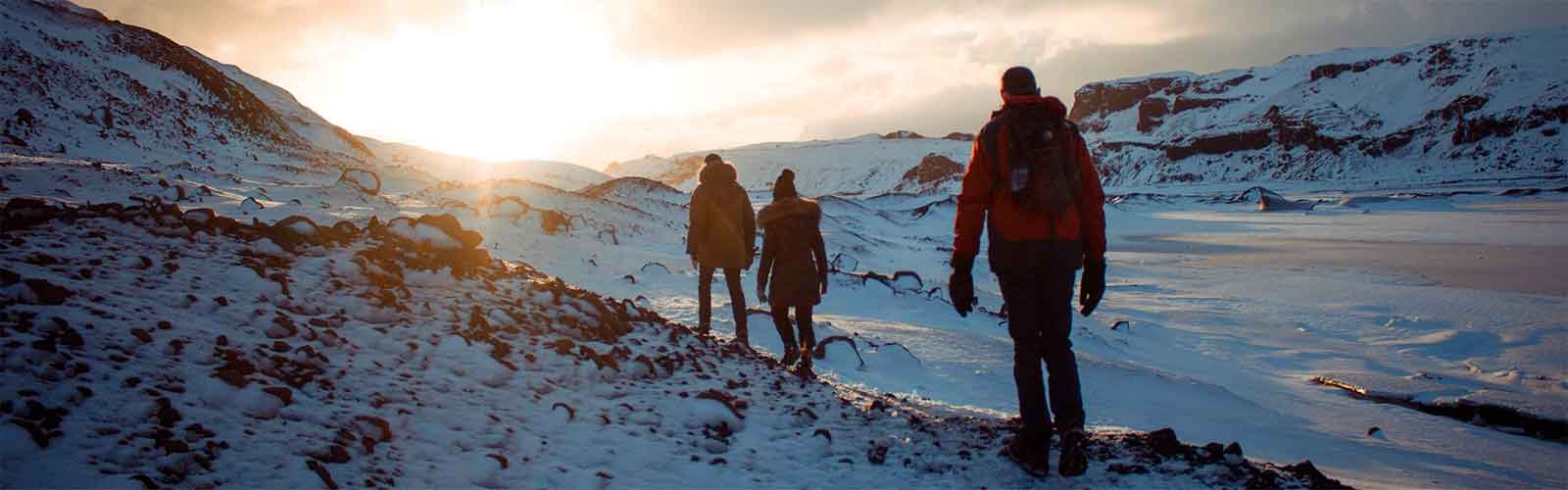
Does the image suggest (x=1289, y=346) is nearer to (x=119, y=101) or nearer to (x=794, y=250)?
(x=794, y=250)

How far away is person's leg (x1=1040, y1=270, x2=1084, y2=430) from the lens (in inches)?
128

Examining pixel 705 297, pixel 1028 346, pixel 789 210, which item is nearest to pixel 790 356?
pixel 705 297

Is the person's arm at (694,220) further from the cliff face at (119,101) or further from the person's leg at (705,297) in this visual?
the cliff face at (119,101)

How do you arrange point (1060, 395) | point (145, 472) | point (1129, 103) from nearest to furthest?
point (145, 472)
point (1060, 395)
point (1129, 103)

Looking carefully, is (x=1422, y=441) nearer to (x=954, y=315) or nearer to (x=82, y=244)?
(x=954, y=315)

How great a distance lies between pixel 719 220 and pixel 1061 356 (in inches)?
139

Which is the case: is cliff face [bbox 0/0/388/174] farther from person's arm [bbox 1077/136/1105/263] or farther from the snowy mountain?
person's arm [bbox 1077/136/1105/263]

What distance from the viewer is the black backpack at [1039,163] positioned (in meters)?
3.12

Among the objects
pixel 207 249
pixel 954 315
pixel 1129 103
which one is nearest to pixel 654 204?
pixel 954 315

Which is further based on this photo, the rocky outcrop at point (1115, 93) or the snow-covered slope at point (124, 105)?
the rocky outcrop at point (1115, 93)

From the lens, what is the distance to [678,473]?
313 centimetres

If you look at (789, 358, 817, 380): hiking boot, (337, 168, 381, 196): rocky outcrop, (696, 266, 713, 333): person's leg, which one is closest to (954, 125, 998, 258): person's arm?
(789, 358, 817, 380): hiking boot

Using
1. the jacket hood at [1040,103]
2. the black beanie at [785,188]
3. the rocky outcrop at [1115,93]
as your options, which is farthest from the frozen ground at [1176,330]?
the rocky outcrop at [1115,93]

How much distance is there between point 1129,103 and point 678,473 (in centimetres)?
Answer: 16880
